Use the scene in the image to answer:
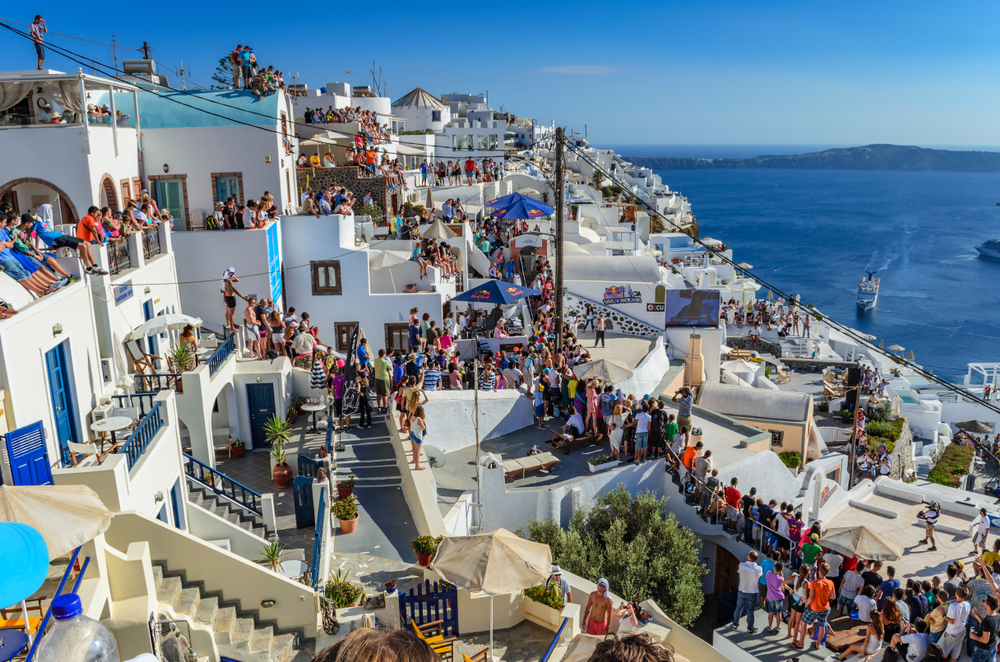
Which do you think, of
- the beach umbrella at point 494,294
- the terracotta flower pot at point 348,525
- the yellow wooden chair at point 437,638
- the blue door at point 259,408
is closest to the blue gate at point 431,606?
the yellow wooden chair at point 437,638

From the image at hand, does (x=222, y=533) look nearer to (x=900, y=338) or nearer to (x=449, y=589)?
(x=449, y=589)

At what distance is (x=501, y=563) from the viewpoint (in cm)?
1034

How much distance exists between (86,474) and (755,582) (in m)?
11.0

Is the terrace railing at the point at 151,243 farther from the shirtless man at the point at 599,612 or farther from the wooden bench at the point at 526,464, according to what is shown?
the shirtless man at the point at 599,612

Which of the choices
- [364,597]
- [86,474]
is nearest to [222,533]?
[364,597]

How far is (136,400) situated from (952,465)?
36.8 meters

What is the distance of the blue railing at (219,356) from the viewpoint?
16661 millimetres

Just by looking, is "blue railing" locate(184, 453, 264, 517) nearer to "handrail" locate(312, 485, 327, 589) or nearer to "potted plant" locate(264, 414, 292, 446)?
"handrail" locate(312, 485, 327, 589)

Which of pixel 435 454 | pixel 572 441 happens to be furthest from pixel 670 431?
pixel 435 454

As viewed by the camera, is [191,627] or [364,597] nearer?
[191,627]

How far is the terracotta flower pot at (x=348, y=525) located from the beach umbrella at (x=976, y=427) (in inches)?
1675

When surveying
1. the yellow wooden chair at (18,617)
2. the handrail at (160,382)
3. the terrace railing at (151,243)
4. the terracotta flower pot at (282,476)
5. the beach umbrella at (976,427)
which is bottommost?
the beach umbrella at (976,427)

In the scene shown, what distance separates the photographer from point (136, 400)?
47.1 feet

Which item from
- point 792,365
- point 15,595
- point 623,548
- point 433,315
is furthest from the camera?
point 792,365
